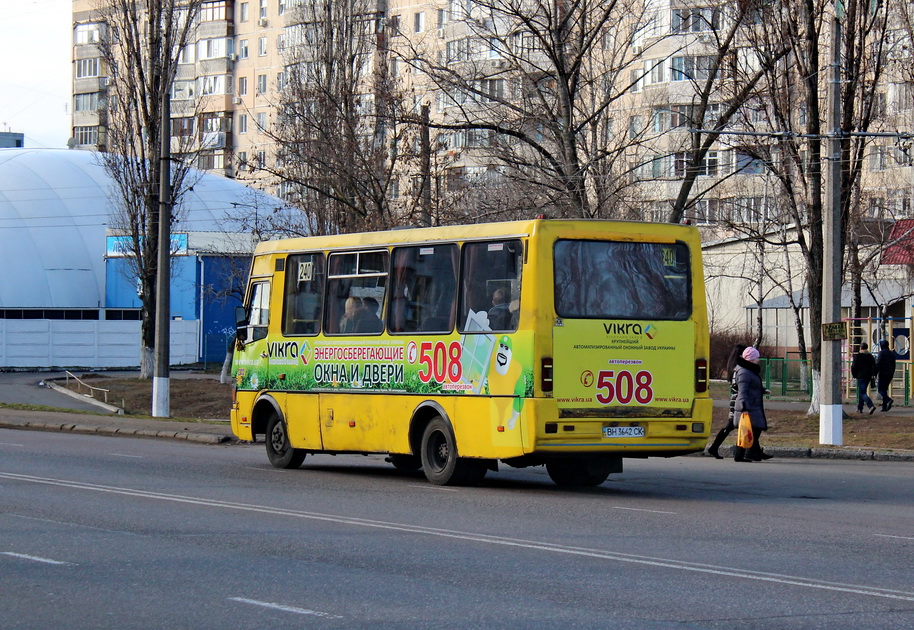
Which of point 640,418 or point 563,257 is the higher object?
point 563,257

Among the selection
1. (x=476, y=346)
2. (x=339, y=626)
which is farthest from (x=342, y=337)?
(x=339, y=626)

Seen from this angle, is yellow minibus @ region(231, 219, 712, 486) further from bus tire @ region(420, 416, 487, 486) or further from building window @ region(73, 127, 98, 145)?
building window @ region(73, 127, 98, 145)

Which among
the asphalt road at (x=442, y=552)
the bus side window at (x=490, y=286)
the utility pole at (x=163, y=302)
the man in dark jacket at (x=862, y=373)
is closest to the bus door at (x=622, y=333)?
the bus side window at (x=490, y=286)

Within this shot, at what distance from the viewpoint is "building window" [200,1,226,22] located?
92750 mm

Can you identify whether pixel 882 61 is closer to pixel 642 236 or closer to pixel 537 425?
pixel 642 236

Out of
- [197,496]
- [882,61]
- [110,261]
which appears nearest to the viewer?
[197,496]

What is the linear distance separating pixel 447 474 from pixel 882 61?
16.3 meters

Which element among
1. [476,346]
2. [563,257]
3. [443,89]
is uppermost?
[443,89]

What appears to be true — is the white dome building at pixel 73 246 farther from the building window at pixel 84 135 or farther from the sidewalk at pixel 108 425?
the building window at pixel 84 135

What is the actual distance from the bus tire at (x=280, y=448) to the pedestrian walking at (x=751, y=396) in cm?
660

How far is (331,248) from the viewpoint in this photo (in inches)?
709

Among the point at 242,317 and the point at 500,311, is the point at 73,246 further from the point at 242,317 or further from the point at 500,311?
the point at 500,311

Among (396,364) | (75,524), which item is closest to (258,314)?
(396,364)

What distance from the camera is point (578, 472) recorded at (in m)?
16.6
